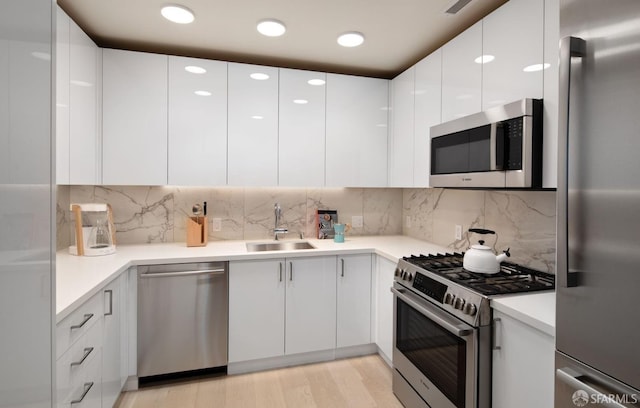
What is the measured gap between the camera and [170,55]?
247 centimetres

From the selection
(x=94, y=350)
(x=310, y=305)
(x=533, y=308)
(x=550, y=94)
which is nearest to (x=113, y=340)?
(x=94, y=350)

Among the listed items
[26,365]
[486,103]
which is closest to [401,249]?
[486,103]

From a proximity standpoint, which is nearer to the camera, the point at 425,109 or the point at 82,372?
the point at 82,372

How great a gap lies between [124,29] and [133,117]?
584mm

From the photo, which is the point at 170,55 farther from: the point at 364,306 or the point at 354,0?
the point at 364,306

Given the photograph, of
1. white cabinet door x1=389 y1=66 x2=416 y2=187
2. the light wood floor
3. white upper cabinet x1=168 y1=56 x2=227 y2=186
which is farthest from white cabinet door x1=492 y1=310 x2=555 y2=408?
white upper cabinet x1=168 y1=56 x2=227 y2=186

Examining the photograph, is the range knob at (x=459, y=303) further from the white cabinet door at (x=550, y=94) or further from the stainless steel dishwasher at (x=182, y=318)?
the stainless steel dishwasher at (x=182, y=318)

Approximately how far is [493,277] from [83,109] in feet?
8.76

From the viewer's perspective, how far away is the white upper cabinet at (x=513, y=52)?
145cm

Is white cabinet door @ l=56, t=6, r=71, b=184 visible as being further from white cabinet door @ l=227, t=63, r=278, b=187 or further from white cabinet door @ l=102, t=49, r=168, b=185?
white cabinet door @ l=227, t=63, r=278, b=187

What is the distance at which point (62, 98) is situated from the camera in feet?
5.94

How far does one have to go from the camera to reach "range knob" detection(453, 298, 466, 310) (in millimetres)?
1500

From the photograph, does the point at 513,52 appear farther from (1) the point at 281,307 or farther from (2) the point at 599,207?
(1) the point at 281,307

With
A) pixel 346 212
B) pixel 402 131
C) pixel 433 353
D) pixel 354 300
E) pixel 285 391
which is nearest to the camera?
pixel 433 353
